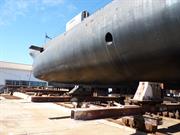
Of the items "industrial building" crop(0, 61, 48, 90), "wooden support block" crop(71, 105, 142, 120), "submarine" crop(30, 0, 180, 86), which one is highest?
"industrial building" crop(0, 61, 48, 90)

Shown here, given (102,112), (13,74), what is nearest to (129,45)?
(102,112)

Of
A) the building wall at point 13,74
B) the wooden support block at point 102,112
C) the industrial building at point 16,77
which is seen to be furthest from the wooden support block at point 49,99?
the building wall at point 13,74

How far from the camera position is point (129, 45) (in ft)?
12.8

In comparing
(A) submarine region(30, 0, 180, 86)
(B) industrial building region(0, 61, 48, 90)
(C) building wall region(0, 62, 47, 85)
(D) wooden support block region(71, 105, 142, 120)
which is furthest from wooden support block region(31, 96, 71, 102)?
(C) building wall region(0, 62, 47, 85)

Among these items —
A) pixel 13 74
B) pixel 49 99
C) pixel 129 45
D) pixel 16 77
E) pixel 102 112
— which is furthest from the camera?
pixel 16 77

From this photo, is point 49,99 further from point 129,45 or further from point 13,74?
point 13,74

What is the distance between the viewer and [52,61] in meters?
7.07

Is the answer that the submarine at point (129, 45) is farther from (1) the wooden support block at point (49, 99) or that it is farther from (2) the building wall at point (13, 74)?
(2) the building wall at point (13, 74)

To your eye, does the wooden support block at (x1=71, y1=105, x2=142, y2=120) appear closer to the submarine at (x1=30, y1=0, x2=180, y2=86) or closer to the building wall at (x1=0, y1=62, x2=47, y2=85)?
the submarine at (x1=30, y1=0, x2=180, y2=86)

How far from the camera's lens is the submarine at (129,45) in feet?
11.0

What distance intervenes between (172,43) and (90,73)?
243cm

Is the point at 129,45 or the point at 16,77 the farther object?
the point at 16,77

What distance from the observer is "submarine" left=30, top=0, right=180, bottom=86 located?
132 inches

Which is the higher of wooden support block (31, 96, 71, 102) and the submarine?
the submarine
